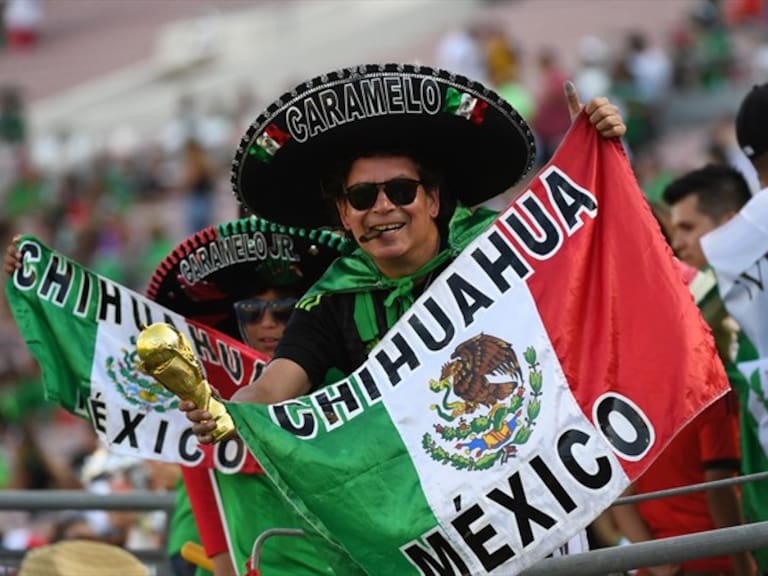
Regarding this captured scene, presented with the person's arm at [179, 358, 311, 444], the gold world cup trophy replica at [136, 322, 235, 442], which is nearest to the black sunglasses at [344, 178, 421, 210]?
the person's arm at [179, 358, 311, 444]

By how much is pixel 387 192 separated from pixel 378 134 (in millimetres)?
179

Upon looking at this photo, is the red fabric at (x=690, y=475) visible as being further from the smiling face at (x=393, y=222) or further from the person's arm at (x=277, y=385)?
the person's arm at (x=277, y=385)

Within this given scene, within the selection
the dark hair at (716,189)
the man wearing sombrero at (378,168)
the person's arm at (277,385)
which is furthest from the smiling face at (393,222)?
the dark hair at (716,189)

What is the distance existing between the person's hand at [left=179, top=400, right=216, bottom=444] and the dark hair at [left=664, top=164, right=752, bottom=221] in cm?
296

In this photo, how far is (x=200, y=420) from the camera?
4.46 m

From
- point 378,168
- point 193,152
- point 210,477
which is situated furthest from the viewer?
point 193,152

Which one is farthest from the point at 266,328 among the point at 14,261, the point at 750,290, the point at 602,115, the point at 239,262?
the point at 602,115

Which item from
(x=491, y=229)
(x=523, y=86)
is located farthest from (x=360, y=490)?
(x=523, y=86)

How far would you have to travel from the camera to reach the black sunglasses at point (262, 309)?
6312 mm

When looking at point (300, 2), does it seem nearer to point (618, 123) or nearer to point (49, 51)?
point (49, 51)

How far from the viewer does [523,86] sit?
23594 millimetres

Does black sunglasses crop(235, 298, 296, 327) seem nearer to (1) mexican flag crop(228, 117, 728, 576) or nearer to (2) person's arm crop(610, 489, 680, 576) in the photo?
(2) person's arm crop(610, 489, 680, 576)

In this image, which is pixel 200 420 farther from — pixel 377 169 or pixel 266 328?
pixel 266 328

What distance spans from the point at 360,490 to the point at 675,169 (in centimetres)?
1423
